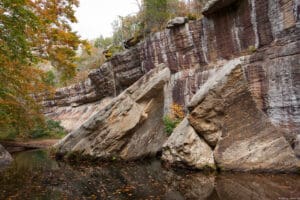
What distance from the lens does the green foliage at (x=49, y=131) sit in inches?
953

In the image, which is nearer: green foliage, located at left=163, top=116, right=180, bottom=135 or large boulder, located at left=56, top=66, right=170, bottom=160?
large boulder, located at left=56, top=66, right=170, bottom=160

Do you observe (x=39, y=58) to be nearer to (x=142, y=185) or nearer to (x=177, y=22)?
(x=142, y=185)

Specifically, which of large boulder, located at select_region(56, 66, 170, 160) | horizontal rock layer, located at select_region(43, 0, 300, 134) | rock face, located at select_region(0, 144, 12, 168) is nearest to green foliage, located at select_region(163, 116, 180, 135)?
large boulder, located at select_region(56, 66, 170, 160)

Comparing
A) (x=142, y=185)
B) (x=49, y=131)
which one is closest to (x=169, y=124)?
(x=142, y=185)

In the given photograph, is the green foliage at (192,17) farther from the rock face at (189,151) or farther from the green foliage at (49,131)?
the green foliage at (49,131)

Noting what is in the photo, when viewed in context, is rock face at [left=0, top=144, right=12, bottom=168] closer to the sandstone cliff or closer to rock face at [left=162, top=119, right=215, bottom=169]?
the sandstone cliff

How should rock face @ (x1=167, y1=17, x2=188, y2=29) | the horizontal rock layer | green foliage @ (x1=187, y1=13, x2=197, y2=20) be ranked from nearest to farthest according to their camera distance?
1. the horizontal rock layer
2. rock face @ (x1=167, y1=17, x2=188, y2=29)
3. green foliage @ (x1=187, y1=13, x2=197, y2=20)

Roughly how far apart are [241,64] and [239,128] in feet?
9.47

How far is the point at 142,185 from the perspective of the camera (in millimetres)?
7645

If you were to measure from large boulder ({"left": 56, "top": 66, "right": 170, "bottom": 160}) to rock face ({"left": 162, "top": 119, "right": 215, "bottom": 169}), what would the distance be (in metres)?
2.72

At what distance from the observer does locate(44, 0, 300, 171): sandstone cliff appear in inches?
348

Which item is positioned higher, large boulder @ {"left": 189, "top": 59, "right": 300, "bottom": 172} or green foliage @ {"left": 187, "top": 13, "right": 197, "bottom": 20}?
green foliage @ {"left": 187, "top": 13, "right": 197, "bottom": 20}

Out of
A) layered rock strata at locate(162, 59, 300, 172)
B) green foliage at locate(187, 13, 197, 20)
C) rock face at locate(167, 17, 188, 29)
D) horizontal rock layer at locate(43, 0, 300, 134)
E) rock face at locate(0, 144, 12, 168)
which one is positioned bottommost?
rock face at locate(0, 144, 12, 168)

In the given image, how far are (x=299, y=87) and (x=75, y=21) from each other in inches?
463
